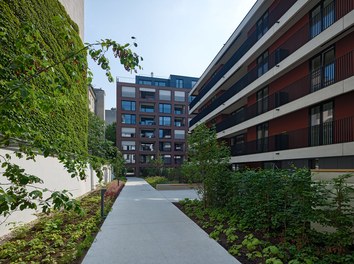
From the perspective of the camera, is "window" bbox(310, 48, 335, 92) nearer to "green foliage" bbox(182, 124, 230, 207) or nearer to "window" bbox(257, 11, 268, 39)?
"window" bbox(257, 11, 268, 39)

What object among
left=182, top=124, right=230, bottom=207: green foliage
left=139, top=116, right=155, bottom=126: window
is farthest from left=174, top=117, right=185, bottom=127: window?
left=182, top=124, right=230, bottom=207: green foliage

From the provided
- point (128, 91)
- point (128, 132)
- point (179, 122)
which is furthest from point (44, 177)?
point (179, 122)

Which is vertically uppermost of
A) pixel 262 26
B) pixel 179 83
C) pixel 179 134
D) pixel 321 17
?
pixel 179 83

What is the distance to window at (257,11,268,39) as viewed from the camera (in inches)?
705

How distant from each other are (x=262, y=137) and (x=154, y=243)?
14536mm

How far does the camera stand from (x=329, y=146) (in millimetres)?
11086

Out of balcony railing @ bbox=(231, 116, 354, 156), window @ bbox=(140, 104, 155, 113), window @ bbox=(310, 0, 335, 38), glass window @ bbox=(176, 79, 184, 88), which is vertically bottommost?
balcony railing @ bbox=(231, 116, 354, 156)

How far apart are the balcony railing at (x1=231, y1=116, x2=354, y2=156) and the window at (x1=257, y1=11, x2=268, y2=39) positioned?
8.20 meters

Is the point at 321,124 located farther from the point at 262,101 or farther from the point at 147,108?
the point at 147,108

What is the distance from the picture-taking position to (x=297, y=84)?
46.4 feet

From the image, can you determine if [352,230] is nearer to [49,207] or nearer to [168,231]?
[168,231]

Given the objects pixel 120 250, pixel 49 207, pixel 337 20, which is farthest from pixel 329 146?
pixel 49 207

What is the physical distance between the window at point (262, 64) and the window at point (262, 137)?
4.11m

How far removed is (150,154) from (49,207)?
157ft
